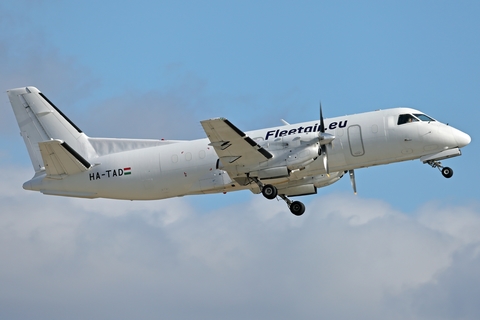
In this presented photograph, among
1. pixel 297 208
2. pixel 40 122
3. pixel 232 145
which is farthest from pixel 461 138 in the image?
pixel 40 122

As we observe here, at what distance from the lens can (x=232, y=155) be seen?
24828mm

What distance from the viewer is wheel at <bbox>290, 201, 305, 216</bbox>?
91.5ft

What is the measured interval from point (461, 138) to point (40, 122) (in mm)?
15204

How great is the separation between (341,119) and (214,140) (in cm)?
441

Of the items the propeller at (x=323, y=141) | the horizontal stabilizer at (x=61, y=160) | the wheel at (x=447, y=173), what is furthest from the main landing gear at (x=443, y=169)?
the horizontal stabilizer at (x=61, y=160)

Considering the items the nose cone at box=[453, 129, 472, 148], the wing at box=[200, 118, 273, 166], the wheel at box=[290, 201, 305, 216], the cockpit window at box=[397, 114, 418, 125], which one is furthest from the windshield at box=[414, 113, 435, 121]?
the wheel at box=[290, 201, 305, 216]

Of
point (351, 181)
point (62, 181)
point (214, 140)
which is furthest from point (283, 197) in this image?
point (62, 181)

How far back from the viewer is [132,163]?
2662 cm

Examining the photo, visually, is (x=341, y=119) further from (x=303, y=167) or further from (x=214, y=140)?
(x=214, y=140)

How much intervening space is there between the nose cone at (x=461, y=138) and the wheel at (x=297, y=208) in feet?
20.2

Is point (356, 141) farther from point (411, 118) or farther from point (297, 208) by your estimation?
point (297, 208)

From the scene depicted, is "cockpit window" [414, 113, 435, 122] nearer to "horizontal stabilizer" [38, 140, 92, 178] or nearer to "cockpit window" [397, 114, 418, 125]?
"cockpit window" [397, 114, 418, 125]

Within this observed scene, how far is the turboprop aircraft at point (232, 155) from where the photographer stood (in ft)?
80.9

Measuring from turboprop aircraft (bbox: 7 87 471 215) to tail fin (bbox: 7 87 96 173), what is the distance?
0.12ft
